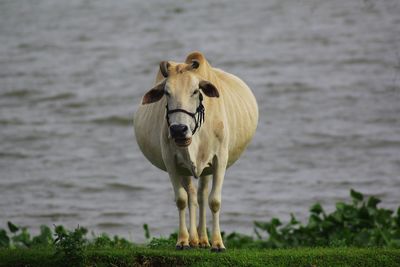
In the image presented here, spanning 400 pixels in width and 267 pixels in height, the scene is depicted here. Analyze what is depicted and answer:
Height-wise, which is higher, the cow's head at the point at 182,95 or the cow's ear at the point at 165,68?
the cow's ear at the point at 165,68

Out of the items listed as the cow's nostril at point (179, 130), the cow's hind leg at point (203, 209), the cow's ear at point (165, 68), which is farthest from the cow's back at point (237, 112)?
the cow's nostril at point (179, 130)

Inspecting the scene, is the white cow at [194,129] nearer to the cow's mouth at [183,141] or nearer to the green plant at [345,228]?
the cow's mouth at [183,141]

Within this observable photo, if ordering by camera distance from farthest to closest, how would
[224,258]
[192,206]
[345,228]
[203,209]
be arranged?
[345,228] → [203,209] → [192,206] → [224,258]

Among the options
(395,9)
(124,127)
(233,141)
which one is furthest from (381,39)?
(233,141)

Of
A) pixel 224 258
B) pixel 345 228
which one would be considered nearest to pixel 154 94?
pixel 224 258

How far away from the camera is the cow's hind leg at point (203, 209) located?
34.9 ft

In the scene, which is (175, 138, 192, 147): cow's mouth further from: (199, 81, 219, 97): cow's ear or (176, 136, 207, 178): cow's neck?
(199, 81, 219, 97): cow's ear

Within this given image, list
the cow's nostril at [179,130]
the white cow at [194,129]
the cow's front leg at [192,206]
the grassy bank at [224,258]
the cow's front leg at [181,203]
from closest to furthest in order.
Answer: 1. the cow's nostril at [179,130]
2. the white cow at [194,129]
3. the grassy bank at [224,258]
4. the cow's front leg at [181,203]
5. the cow's front leg at [192,206]

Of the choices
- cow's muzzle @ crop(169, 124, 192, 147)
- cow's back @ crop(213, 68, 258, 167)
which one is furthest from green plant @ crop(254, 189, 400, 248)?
cow's muzzle @ crop(169, 124, 192, 147)

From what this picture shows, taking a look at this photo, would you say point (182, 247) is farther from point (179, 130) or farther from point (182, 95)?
point (182, 95)

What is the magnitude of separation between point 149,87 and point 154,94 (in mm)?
16440

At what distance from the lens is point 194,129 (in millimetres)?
9672

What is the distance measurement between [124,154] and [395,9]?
11795 millimetres

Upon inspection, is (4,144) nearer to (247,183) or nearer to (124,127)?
(124,127)
